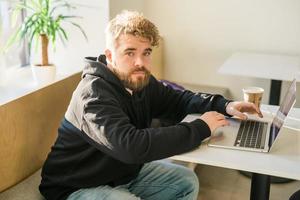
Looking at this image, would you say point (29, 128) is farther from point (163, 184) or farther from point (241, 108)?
point (241, 108)

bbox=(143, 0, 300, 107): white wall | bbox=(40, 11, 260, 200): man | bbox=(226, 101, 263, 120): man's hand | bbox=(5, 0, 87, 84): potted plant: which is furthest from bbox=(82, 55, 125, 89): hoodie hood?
bbox=(143, 0, 300, 107): white wall

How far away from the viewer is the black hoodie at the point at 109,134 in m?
1.46

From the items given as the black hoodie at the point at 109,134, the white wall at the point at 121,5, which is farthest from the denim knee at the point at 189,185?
the white wall at the point at 121,5

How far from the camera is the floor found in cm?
270

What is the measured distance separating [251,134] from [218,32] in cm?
193

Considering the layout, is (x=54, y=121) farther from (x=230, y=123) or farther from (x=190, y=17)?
(x=190, y=17)

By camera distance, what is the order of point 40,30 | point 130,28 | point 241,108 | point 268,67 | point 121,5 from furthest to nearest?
point 121,5 → point 268,67 → point 40,30 → point 241,108 → point 130,28

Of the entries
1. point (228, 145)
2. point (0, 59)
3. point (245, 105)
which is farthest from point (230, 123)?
point (0, 59)

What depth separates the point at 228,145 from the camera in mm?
1602

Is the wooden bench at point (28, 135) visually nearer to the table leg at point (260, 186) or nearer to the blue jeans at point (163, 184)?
the blue jeans at point (163, 184)

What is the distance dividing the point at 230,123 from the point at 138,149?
0.56m

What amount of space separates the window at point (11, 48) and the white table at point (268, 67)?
1.38 meters

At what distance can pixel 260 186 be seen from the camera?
1.78 metres

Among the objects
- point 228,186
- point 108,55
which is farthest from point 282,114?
point 228,186
